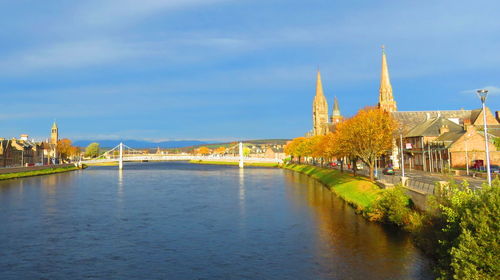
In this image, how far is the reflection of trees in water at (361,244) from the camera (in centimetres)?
2684

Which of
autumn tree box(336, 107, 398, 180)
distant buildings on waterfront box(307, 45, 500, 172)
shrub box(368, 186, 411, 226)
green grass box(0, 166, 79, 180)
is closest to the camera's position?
shrub box(368, 186, 411, 226)

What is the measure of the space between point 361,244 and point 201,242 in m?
12.6

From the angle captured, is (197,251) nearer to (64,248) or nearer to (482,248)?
(64,248)

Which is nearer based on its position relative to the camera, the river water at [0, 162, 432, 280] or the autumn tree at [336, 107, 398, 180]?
the river water at [0, 162, 432, 280]

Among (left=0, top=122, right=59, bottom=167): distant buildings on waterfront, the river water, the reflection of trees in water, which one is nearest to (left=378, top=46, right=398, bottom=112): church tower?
the river water

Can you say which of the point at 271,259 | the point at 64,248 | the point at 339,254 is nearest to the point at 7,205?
the point at 64,248

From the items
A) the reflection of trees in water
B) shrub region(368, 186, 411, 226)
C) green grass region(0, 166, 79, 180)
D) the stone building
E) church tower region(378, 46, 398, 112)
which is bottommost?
the reflection of trees in water

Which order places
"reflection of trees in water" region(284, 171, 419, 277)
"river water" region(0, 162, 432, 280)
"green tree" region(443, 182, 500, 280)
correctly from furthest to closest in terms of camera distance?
"reflection of trees in water" region(284, 171, 419, 277) < "river water" region(0, 162, 432, 280) < "green tree" region(443, 182, 500, 280)

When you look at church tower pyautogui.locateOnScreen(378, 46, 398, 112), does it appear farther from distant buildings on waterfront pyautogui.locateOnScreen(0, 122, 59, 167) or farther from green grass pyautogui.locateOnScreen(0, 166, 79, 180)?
distant buildings on waterfront pyautogui.locateOnScreen(0, 122, 59, 167)

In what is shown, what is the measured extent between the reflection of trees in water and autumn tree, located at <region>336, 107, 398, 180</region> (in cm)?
1416

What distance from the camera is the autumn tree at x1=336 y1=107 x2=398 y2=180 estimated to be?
58250 millimetres

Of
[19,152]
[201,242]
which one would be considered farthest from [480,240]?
[19,152]

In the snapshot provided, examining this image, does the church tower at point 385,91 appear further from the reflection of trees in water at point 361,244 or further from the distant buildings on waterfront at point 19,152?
the distant buildings on waterfront at point 19,152

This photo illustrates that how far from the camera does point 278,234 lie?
37312 mm
